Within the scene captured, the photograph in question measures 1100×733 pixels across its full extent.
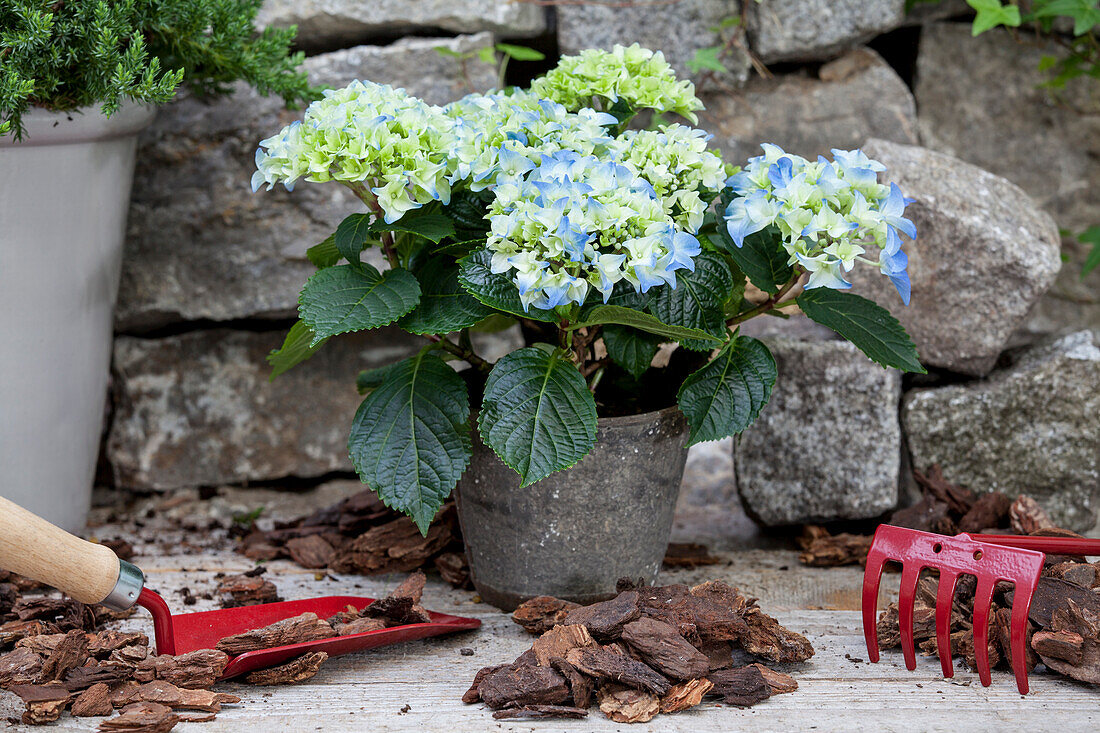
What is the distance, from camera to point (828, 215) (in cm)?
129

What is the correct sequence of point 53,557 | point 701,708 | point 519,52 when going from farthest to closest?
point 519,52
point 701,708
point 53,557

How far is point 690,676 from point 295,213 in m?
1.33

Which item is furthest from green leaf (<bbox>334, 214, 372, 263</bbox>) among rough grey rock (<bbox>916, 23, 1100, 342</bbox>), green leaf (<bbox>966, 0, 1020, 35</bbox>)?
rough grey rock (<bbox>916, 23, 1100, 342</bbox>)

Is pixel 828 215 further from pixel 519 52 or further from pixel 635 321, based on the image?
pixel 519 52

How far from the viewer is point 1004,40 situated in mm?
2119

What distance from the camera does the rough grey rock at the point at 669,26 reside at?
2066 millimetres

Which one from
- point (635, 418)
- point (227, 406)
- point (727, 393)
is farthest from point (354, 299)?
point (227, 406)

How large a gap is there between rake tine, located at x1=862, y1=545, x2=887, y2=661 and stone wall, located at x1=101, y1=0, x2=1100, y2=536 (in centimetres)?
53

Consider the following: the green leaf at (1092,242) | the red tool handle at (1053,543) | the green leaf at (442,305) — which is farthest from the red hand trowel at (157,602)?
the green leaf at (1092,242)

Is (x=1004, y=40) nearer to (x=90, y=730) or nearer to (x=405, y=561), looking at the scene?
(x=405, y=561)

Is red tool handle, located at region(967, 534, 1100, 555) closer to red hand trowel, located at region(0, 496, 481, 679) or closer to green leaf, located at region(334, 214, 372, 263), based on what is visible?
red hand trowel, located at region(0, 496, 481, 679)

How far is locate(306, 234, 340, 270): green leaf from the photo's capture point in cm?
153

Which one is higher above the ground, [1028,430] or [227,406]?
[1028,430]

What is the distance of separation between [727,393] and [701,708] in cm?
46
